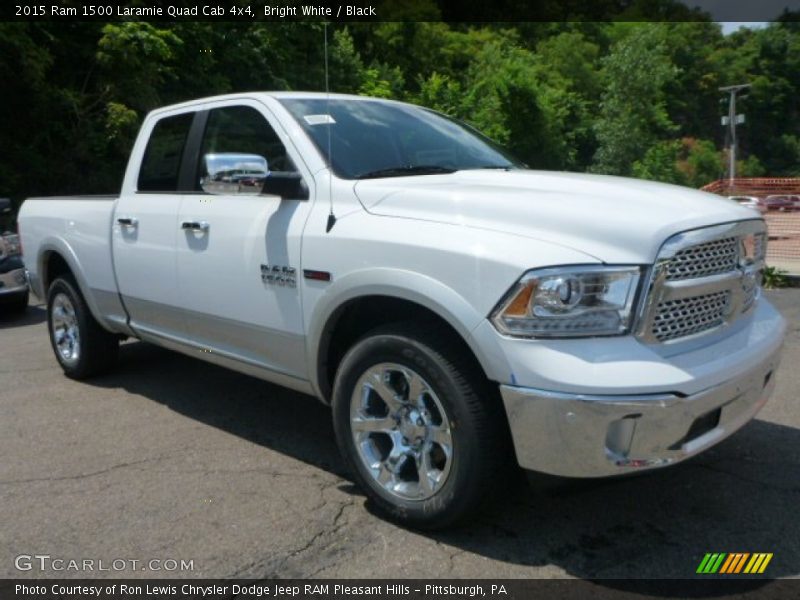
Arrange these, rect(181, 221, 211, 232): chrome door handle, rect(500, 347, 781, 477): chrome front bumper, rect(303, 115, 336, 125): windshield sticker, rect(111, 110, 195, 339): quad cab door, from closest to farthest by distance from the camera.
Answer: rect(500, 347, 781, 477): chrome front bumper, rect(303, 115, 336, 125): windshield sticker, rect(181, 221, 211, 232): chrome door handle, rect(111, 110, 195, 339): quad cab door

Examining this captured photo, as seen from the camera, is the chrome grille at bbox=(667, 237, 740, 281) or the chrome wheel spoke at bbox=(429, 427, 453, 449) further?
the chrome wheel spoke at bbox=(429, 427, 453, 449)

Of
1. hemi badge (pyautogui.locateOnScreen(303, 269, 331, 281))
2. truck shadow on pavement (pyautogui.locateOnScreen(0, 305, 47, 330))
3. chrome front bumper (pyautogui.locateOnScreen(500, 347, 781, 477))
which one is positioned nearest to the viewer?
chrome front bumper (pyautogui.locateOnScreen(500, 347, 781, 477))

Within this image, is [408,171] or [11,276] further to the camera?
[11,276]

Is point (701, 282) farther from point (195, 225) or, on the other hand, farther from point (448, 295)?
point (195, 225)

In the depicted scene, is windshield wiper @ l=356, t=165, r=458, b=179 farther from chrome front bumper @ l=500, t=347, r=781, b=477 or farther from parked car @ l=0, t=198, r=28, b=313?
parked car @ l=0, t=198, r=28, b=313

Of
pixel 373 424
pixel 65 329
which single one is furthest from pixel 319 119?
pixel 65 329

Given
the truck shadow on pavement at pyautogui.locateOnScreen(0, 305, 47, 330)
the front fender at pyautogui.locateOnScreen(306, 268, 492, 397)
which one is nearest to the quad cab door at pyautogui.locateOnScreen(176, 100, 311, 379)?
the front fender at pyautogui.locateOnScreen(306, 268, 492, 397)

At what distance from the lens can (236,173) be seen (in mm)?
3719

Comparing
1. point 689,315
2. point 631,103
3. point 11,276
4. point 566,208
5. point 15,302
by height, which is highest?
point 631,103

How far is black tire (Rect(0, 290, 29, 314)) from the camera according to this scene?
901 centimetres

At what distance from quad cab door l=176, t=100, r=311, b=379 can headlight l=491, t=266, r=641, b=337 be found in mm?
1276

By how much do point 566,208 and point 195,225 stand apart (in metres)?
2.18

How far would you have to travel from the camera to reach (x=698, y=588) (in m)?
2.86

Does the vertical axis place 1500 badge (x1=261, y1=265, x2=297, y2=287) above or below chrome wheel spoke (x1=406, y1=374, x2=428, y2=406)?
above
